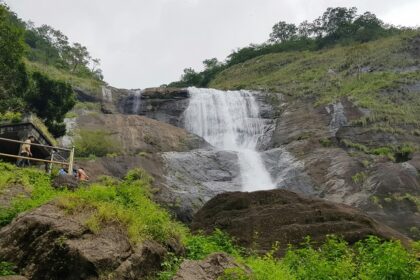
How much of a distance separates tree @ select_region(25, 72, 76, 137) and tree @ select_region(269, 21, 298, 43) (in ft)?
180

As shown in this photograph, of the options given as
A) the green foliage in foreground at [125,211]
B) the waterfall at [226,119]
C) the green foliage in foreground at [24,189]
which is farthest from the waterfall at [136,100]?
the green foliage in foreground at [125,211]

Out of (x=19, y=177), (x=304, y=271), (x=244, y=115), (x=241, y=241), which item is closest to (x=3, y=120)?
(x=19, y=177)

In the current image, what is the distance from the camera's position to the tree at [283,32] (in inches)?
3130

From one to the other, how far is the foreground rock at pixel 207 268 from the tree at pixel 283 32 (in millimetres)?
71376

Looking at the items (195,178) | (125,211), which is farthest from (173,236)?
(195,178)

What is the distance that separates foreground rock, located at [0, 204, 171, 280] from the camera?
31.6 ft

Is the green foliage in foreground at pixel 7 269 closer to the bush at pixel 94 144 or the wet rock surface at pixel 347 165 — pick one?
the wet rock surface at pixel 347 165

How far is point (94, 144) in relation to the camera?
32.6 m

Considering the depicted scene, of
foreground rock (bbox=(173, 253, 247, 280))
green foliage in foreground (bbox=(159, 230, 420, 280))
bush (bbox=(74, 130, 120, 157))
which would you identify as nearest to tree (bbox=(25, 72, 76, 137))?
bush (bbox=(74, 130, 120, 157))

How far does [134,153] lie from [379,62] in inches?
1041

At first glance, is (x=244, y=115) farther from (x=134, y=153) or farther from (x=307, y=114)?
(x=134, y=153)

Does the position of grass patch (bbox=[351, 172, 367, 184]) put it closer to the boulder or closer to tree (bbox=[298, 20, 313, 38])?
the boulder

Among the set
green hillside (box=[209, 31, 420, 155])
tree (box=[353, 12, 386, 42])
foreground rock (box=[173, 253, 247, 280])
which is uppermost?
tree (box=[353, 12, 386, 42])

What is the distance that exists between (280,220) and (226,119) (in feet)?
84.3
